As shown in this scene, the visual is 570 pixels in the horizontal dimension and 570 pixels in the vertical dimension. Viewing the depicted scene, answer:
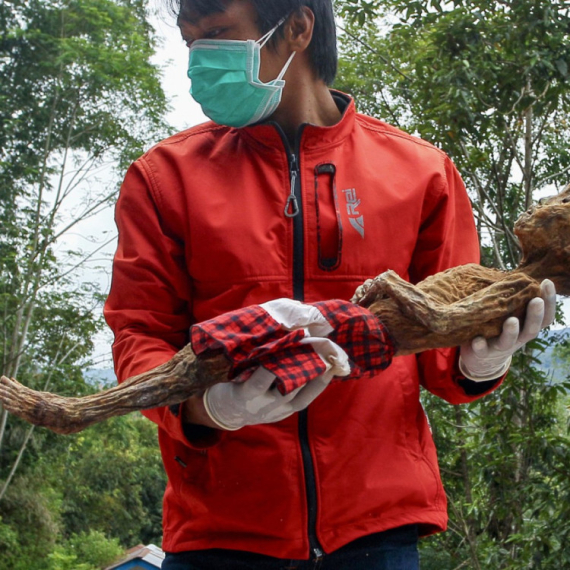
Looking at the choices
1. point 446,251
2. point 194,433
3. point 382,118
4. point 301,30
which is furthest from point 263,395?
point 382,118

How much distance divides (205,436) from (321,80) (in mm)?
922

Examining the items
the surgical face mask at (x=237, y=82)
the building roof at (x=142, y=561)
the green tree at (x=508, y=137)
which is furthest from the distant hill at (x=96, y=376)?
the surgical face mask at (x=237, y=82)

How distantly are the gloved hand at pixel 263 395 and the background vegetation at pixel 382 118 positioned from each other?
2281 mm

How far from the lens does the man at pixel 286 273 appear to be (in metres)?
1.54

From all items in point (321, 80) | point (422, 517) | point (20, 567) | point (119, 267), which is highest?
point (321, 80)

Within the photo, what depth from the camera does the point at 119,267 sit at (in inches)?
66.7

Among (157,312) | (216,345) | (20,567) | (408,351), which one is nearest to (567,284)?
(408,351)

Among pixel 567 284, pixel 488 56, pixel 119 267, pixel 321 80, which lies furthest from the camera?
pixel 488 56

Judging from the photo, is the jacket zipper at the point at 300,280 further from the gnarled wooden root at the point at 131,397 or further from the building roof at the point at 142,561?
the building roof at the point at 142,561

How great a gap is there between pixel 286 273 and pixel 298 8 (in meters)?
0.65

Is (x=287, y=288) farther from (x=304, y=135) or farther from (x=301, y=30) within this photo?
(x=301, y=30)

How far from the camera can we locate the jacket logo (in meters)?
1.67

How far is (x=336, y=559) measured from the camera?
5.05 feet

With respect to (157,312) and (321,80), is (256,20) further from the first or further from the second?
(157,312)
